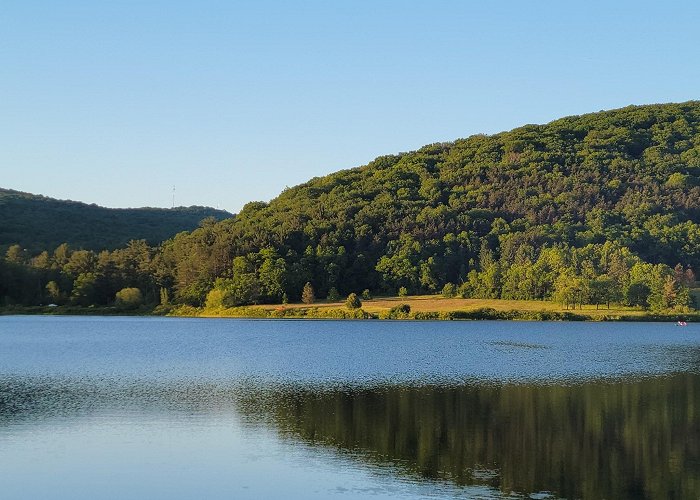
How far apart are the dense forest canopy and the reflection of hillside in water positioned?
311 feet

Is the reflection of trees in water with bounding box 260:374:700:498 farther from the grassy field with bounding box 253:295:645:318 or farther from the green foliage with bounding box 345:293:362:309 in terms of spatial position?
the green foliage with bounding box 345:293:362:309

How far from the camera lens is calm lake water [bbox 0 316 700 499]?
24.8 meters

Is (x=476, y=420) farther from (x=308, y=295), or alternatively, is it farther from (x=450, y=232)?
(x=450, y=232)

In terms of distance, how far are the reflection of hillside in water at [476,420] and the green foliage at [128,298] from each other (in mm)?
111804

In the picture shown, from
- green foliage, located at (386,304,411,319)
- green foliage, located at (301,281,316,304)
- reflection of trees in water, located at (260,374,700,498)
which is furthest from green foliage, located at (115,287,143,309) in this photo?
reflection of trees in water, located at (260,374,700,498)

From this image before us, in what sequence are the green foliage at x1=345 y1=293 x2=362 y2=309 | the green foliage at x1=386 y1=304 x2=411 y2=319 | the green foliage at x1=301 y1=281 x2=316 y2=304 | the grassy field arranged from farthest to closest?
the green foliage at x1=301 y1=281 x2=316 y2=304
the green foliage at x1=345 y1=293 x2=362 y2=309
the green foliage at x1=386 y1=304 x2=411 y2=319
the grassy field

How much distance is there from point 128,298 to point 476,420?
131089 mm

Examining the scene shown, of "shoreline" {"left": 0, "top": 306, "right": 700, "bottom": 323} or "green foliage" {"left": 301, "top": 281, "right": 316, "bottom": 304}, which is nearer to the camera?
"shoreline" {"left": 0, "top": 306, "right": 700, "bottom": 323}

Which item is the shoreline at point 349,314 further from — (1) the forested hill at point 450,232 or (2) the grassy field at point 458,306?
(1) the forested hill at point 450,232

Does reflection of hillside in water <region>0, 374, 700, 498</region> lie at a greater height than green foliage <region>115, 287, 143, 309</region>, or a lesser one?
lesser

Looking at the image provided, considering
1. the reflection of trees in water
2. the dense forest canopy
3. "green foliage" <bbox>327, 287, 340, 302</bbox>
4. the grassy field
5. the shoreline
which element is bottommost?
the reflection of trees in water

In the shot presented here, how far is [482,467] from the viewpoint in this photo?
26.6 m

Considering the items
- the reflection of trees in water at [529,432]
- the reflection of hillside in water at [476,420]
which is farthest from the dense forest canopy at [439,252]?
the reflection of trees in water at [529,432]

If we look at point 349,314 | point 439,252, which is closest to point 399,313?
point 349,314
